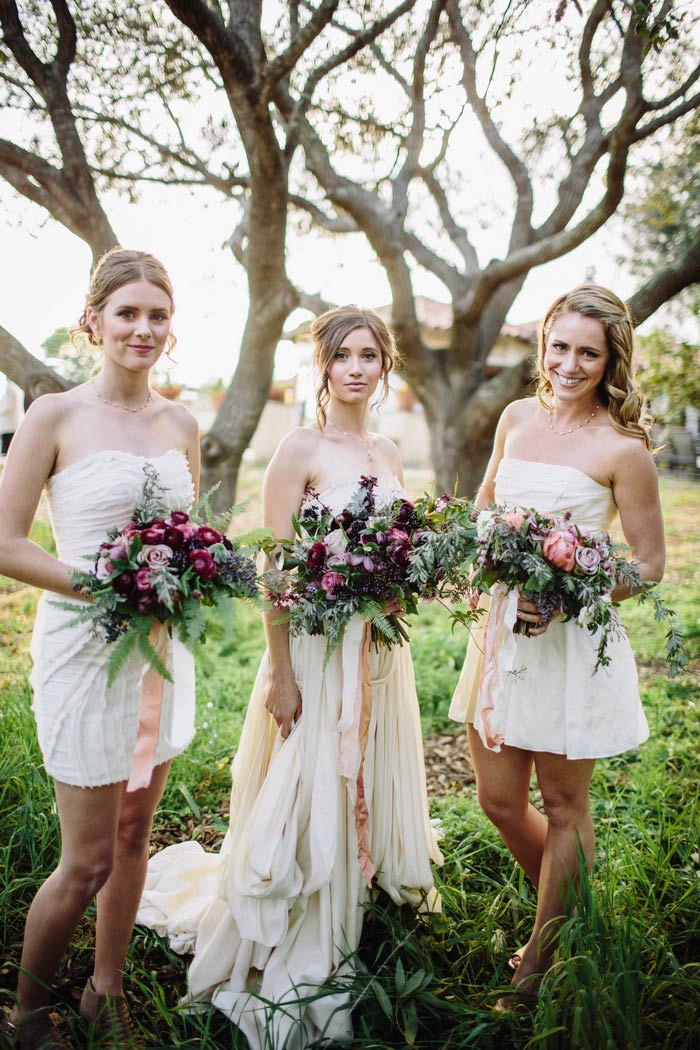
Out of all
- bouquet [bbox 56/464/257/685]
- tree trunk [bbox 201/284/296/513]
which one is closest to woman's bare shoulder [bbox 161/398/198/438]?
bouquet [bbox 56/464/257/685]

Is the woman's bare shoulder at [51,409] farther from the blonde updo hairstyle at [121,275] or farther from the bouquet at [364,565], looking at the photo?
the bouquet at [364,565]

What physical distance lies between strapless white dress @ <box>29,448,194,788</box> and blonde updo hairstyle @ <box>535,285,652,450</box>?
181 cm

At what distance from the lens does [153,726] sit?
2207mm

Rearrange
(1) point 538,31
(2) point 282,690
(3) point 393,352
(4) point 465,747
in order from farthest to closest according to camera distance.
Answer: (1) point 538,31, (4) point 465,747, (3) point 393,352, (2) point 282,690

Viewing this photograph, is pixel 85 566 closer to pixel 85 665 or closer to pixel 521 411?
pixel 85 665

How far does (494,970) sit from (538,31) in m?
6.73

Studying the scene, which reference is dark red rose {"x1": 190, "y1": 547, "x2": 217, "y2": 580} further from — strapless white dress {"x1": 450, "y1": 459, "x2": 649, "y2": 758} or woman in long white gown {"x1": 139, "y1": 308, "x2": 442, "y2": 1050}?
strapless white dress {"x1": 450, "y1": 459, "x2": 649, "y2": 758}

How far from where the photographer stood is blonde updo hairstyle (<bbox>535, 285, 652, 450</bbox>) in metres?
2.69

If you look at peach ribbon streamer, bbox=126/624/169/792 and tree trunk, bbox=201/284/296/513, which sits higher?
tree trunk, bbox=201/284/296/513

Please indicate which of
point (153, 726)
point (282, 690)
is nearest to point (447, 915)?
point (282, 690)

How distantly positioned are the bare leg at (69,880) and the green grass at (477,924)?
36 cm

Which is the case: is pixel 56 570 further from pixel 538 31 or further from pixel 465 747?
pixel 538 31

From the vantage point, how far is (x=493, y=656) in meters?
2.59

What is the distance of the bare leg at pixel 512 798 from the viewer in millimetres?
2791
